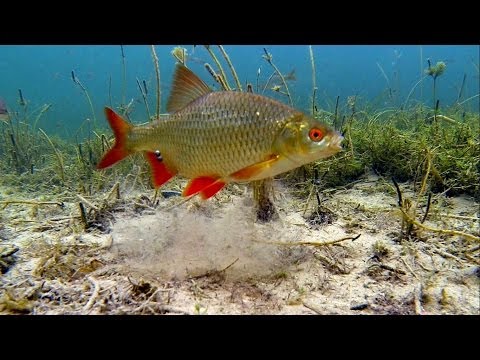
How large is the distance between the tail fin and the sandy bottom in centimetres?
105

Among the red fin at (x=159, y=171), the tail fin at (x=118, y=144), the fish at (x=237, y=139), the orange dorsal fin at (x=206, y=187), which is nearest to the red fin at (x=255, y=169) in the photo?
the fish at (x=237, y=139)

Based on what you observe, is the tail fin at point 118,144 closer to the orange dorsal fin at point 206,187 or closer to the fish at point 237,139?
the fish at point 237,139

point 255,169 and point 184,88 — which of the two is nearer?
point 255,169

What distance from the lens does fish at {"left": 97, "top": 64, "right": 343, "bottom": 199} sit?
8.94 ft

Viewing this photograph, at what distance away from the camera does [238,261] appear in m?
3.39

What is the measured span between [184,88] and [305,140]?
1.36m

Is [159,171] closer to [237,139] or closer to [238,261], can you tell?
[237,139]

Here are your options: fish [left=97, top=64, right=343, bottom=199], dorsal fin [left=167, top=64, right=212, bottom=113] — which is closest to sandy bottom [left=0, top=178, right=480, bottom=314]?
fish [left=97, top=64, right=343, bottom=199]

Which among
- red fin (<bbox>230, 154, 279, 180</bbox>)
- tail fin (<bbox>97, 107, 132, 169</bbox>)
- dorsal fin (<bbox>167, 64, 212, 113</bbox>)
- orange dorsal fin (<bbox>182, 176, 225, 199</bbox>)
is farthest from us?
tail fin (<bbox>97, 107, 132, 169</bbox>)

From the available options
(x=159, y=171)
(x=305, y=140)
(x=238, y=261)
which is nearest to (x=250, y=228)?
(x=238, y=261)

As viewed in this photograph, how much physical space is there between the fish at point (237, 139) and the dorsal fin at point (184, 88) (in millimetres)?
Answer: 72

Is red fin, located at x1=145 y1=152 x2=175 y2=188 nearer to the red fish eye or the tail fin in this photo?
the tail fin
